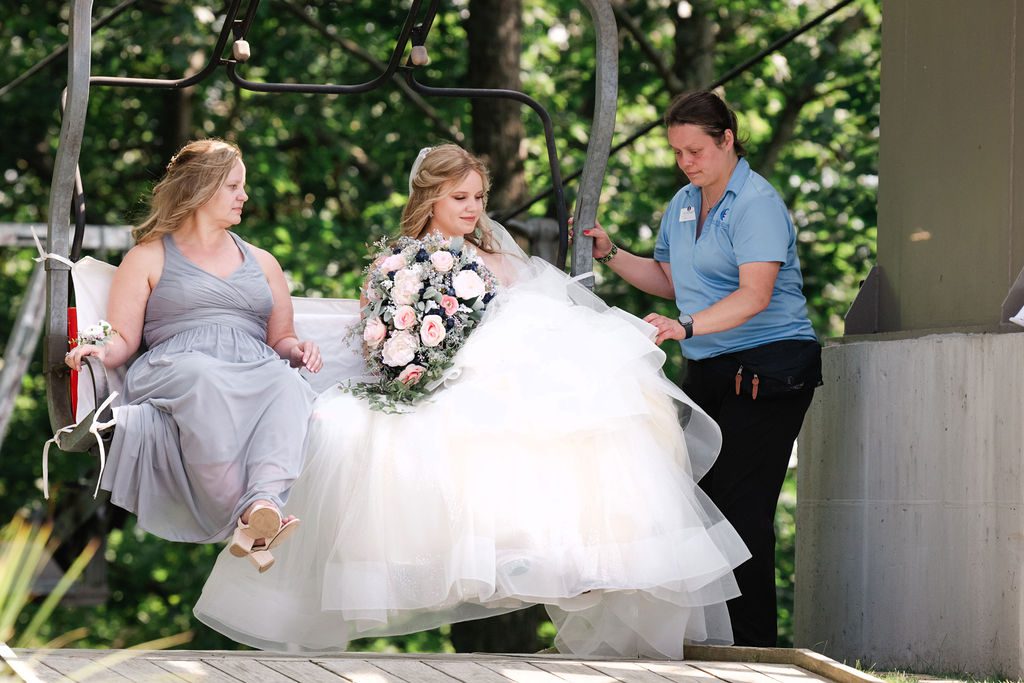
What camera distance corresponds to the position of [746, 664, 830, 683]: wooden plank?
141 inches

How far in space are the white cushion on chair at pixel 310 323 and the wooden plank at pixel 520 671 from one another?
1268mm

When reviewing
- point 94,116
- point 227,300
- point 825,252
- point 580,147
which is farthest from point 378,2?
point 227,300

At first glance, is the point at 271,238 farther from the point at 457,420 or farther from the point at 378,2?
the point at 457,420

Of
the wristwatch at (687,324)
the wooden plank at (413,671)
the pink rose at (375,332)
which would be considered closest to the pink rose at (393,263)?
the pink rose at (375,332)

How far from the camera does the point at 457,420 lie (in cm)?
396

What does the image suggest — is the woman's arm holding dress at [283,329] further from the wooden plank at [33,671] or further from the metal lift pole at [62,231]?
the wooden plank at [33,671]

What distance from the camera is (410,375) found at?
4078mm

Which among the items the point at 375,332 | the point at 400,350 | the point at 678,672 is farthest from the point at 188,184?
the point at 678,672

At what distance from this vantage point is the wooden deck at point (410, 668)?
316cm

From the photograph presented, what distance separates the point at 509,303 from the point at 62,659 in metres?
1.67

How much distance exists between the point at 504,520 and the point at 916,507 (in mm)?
1335

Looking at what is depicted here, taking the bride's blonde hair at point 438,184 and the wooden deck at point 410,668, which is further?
the bride's blonde hair at point 438,184

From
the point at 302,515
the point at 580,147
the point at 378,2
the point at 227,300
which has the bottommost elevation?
the point at 302,515

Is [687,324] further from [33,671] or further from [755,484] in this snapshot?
[33,671]
